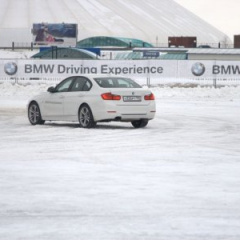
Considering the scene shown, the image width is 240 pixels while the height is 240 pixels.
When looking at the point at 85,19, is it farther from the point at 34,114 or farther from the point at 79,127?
the point at 79,127

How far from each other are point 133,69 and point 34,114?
24229 millimetres

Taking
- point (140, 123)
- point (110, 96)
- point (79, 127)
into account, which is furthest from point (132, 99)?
point (79, 127)

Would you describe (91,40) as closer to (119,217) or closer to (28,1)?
(28,1)

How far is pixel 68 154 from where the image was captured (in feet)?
47.9

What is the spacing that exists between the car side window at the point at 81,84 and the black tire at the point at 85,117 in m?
0.59

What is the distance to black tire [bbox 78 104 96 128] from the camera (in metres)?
20.9

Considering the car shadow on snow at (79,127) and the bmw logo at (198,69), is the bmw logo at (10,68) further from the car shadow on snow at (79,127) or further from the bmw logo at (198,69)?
the car shadow on snow at (79,127)

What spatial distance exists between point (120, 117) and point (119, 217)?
493 inches

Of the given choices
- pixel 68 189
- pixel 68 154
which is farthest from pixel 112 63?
pixel 68 189

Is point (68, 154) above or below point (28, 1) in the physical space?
below

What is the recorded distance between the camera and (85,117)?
69.2 feet

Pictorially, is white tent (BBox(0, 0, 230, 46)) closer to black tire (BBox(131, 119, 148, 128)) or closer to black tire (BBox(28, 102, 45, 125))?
black tire (BBox(28, 102, 45, 125))

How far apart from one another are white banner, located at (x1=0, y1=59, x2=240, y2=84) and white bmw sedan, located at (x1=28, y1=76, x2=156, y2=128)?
24179 mm

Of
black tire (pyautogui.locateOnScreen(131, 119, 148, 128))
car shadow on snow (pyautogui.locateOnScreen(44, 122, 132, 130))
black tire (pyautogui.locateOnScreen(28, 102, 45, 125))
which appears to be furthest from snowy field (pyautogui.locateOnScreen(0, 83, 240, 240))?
black tire (pyautogui.locateOnScreen(28, 102, 45, 125))
